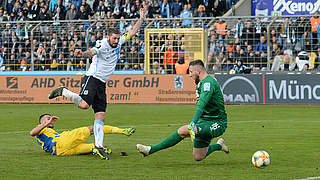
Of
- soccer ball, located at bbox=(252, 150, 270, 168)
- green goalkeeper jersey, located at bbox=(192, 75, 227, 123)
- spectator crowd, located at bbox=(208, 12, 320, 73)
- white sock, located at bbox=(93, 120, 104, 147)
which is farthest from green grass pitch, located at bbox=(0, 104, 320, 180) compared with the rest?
spectator crowd, located at bbox=(208, 12, 320, 73)

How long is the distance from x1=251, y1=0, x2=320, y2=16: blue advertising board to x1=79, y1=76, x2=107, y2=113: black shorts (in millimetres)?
22390

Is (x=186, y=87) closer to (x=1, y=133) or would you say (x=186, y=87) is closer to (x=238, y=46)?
(x=238, y=46)

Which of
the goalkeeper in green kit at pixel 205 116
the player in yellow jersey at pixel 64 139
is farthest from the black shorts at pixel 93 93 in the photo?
the goalkeeper in green kit at pixel 205 116

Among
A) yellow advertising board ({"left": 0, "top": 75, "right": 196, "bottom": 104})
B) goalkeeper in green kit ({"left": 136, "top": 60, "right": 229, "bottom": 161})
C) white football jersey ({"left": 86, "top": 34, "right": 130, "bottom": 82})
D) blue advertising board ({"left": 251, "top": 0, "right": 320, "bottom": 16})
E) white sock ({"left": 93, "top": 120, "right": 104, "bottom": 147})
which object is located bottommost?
yellow advertising board ({"left": 0, "top": 75, "right": 196, "bottom": 104})

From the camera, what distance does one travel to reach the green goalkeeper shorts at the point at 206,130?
9.75 metres

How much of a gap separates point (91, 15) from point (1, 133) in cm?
1909

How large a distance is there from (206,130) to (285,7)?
24159 millimetres

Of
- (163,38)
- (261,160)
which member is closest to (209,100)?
(261,160)

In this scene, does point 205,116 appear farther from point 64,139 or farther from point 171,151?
point 64,139

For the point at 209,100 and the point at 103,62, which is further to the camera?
the point at 103,62

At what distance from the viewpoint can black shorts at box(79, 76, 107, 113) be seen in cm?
1132

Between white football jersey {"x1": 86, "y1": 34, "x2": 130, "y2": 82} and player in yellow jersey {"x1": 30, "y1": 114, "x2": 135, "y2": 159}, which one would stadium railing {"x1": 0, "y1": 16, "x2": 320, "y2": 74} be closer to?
white football jersey {"x1": 86, "y1": 34, "x2": 130, "y2": 82}

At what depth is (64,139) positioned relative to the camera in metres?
11.2

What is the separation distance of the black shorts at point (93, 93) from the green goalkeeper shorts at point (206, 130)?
2.26 metres
